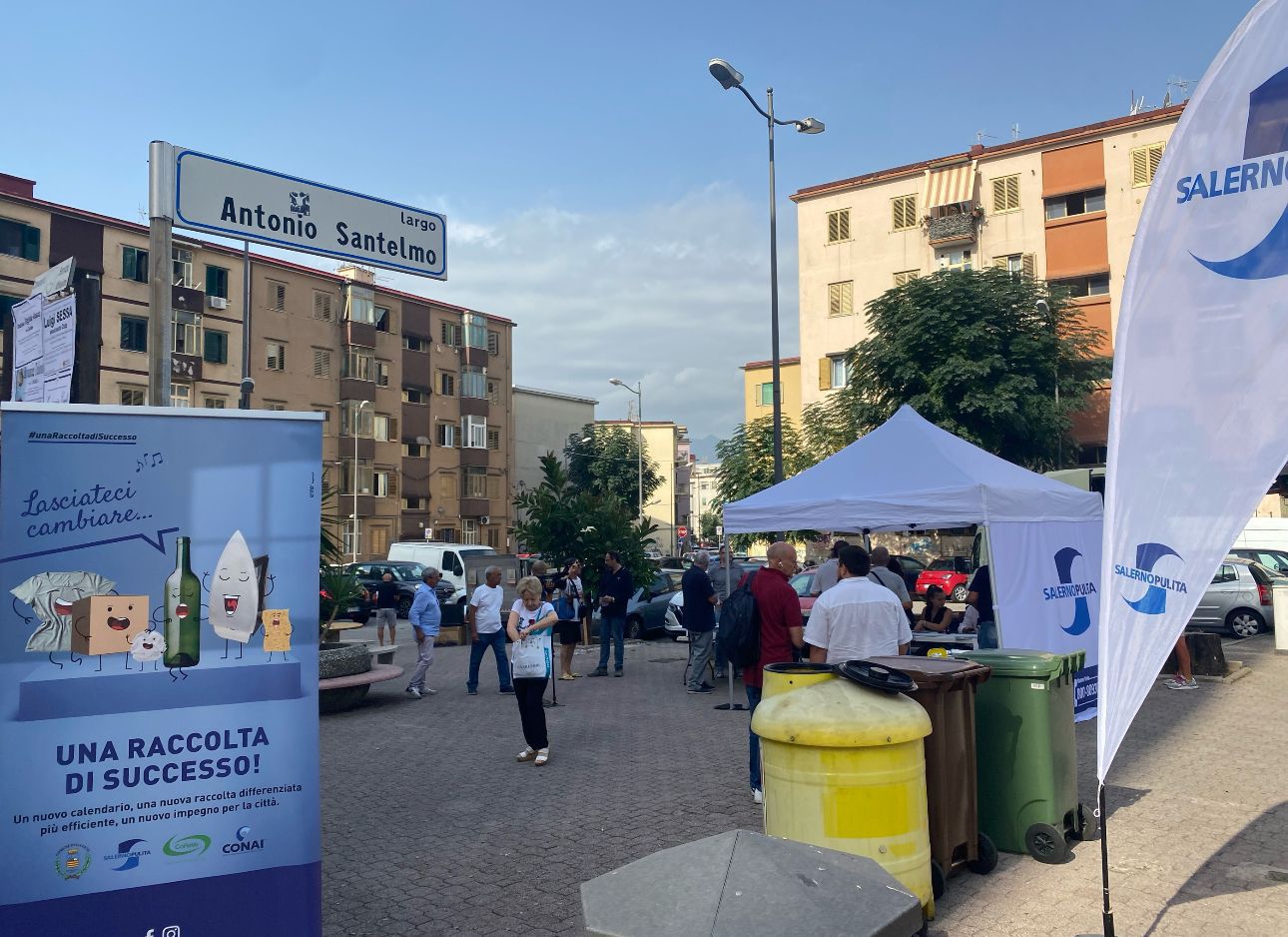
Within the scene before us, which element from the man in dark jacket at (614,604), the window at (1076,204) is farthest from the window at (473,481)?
the man in dark jacket at (614,604)

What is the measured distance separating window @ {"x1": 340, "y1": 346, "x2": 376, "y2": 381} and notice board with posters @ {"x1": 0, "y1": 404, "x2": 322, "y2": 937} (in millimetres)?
47889

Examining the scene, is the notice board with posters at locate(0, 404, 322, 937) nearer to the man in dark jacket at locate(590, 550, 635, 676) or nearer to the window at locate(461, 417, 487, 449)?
the man in dark jacket at locate(590, 550, 635, 676)

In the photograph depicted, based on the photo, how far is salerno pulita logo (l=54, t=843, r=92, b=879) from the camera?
3787 mm

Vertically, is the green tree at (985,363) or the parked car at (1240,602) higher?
the green tree at (985,363)

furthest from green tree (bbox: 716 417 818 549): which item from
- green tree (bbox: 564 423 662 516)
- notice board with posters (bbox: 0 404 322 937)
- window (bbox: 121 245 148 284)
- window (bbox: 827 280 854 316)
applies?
notice board with posters (bbox: 0 404 322 937)

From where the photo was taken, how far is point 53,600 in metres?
3.84

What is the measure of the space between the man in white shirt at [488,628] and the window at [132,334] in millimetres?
33073

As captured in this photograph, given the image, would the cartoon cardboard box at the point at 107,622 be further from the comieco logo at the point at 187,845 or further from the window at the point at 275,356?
the window at the point at 275,356

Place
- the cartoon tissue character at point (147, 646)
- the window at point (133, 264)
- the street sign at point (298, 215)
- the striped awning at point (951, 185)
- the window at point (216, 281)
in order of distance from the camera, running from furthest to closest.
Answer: the window at point (216, 281) → the striped awning at point (951, 185) → the window at point (133, 264) → the street sign at point (298, 215) → the cartoon tissue character at point (147, 646)

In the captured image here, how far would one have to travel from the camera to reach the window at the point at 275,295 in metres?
A: 46.3

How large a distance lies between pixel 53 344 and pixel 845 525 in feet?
24.9

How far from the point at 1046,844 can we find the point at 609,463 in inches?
2198

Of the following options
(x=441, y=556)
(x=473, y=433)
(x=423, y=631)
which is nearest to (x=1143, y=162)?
(x=441, y=556)

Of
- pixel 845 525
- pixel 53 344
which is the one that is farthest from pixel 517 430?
pixel 53 344
